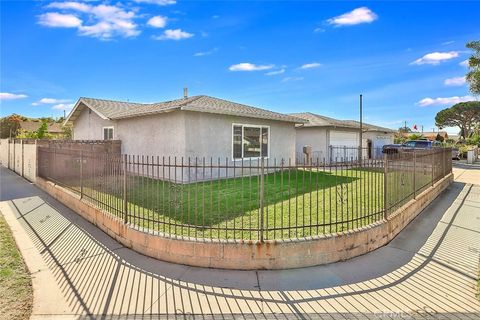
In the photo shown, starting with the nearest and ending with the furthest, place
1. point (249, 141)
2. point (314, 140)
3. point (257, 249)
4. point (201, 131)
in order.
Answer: point (257, 249) → point (201, 131) → point (249, 141) → point (314, 140)

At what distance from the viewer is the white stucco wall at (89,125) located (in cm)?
1694

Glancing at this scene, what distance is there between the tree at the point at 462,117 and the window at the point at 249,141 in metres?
47.4

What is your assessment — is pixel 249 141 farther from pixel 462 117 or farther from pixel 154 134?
pixel 462 117

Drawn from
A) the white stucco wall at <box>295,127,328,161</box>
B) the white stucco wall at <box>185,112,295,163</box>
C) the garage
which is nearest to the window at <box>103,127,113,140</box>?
the white stucco wall at <box>185,112,295,163</box>

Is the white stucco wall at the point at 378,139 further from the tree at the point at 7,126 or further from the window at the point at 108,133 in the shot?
the tree at the point at 7,126

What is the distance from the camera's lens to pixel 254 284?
4.02 meters

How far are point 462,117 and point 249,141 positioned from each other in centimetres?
5227

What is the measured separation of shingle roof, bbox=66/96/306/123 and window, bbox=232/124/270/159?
0.78 m

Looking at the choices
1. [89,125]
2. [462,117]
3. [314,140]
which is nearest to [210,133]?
[89,125]

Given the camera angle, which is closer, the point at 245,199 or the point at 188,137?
the point at 245,199

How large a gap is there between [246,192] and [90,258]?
17.8 feet

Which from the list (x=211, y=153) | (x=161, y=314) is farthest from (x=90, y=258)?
(x=211, y=153)

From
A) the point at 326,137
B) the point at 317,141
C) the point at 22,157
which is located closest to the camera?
the point at 22,157

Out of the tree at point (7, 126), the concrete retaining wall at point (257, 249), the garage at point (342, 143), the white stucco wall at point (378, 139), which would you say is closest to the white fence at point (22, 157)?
the concrete retaining wall at point (257, 249)
